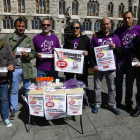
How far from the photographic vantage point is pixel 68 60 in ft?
9.92

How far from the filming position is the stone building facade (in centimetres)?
2020

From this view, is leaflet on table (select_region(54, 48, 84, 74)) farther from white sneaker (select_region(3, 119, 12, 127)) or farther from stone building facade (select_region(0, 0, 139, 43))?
stone building facade (select_region(0, 0, 139, 43))

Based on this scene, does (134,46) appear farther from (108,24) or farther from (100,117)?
(100,117)

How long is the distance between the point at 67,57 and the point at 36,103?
1210 millimetres

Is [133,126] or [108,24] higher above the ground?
[108,24]

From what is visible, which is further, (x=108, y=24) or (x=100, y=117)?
(x=100, y=117)

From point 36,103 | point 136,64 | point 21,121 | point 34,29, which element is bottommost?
point 21,121

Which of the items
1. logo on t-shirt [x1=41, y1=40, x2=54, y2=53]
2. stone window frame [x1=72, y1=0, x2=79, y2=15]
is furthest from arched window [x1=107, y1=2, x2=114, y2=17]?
logo on t-shirt [x1=41, y1=40, x2=54, y2=53]

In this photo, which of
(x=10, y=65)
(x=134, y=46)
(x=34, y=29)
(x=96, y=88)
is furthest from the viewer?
(x=34, y=29)

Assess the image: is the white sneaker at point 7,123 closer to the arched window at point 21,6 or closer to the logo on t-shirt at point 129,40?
the logo on t-shirt at point 129,40

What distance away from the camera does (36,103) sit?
7.66 feet

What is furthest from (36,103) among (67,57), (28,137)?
(67,57)

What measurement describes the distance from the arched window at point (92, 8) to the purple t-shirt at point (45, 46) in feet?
71.0

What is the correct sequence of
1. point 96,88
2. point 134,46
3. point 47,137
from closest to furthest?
1. point 47,137
2. point 134,46
3. point 96,88
